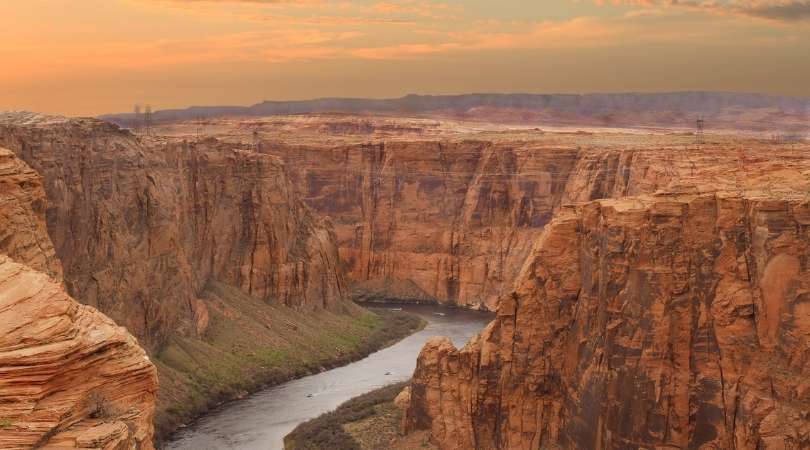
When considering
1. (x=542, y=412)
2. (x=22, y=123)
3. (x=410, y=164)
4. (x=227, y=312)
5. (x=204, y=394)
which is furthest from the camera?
(x=410, y=164)

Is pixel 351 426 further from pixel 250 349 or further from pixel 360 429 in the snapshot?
pixel 250 349

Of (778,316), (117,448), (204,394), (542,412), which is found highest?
(117,448)

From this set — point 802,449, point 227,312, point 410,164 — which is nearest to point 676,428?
point 802,449

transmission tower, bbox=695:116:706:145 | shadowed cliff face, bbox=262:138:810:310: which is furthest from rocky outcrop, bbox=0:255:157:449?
transmission tower, bbox=695:116:706:145

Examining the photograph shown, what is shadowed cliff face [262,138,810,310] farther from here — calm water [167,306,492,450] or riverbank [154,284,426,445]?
calm water [167,306,492,450]

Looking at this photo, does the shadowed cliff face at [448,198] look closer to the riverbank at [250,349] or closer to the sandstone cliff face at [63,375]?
the riverbank at [250,349]

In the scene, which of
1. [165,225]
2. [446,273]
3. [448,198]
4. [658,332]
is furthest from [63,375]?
[448,198]

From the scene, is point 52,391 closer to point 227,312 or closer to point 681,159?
point 227,312
